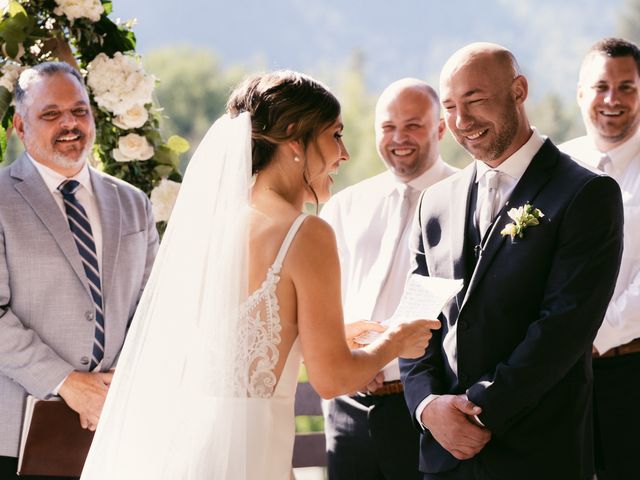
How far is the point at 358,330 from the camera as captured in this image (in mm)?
3398

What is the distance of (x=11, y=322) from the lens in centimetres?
355

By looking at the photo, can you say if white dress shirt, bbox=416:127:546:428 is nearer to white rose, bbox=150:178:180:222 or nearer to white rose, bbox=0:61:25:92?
white rose, bbox=150:178:180:222

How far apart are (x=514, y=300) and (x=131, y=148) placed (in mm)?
2081

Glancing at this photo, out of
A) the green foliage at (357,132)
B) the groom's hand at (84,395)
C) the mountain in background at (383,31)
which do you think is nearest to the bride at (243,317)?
the groom's hand at (84,395)

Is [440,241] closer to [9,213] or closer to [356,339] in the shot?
[356,339]

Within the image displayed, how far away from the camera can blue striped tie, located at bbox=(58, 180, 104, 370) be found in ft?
12.2

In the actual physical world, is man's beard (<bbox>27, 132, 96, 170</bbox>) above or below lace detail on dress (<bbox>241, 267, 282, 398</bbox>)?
above

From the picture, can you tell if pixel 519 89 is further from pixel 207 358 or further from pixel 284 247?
pixel 207 358

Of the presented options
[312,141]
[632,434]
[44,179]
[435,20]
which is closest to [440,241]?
[312,141]

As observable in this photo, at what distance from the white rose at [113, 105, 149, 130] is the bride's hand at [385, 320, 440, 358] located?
2.00 metres

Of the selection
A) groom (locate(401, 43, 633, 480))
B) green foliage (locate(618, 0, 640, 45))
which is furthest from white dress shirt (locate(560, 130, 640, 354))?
green foliage (locate(618, 0, 640, 45))

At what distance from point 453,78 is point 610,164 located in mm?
1329

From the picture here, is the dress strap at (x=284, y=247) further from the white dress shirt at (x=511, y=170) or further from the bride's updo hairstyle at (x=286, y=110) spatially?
the white dress shirt at (x=511, y=170)

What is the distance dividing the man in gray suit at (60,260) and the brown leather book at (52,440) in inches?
1.8
